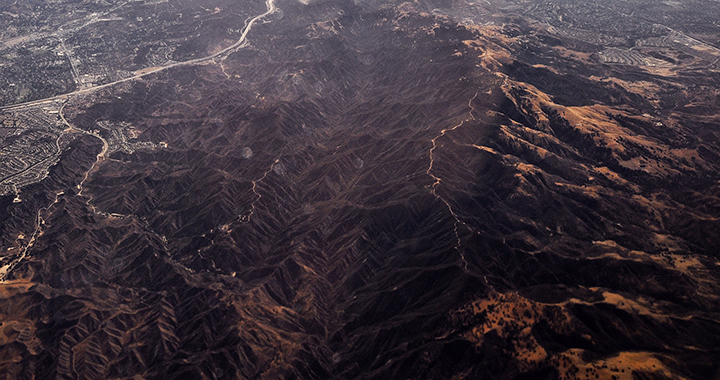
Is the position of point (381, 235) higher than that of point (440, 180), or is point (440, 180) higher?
point (440, 180)

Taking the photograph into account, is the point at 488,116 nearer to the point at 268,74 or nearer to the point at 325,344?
the point at 325,344

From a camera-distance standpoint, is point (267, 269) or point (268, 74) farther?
point (268, 74)

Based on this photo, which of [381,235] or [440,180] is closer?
[381,235]

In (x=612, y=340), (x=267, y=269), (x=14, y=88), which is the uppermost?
(x=612, y=340)

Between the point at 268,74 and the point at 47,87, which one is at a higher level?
the point at 268,74

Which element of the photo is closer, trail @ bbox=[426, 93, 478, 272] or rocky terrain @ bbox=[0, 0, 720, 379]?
rocky terrain @ bbox=[0, 0, 720, 379]

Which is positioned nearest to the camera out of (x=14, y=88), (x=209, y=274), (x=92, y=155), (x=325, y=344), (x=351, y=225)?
(x=325, y=344)

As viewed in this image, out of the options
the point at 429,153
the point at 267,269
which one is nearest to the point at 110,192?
the point at 267,269

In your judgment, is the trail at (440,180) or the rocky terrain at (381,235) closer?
the rocky terrain at (381,235)
